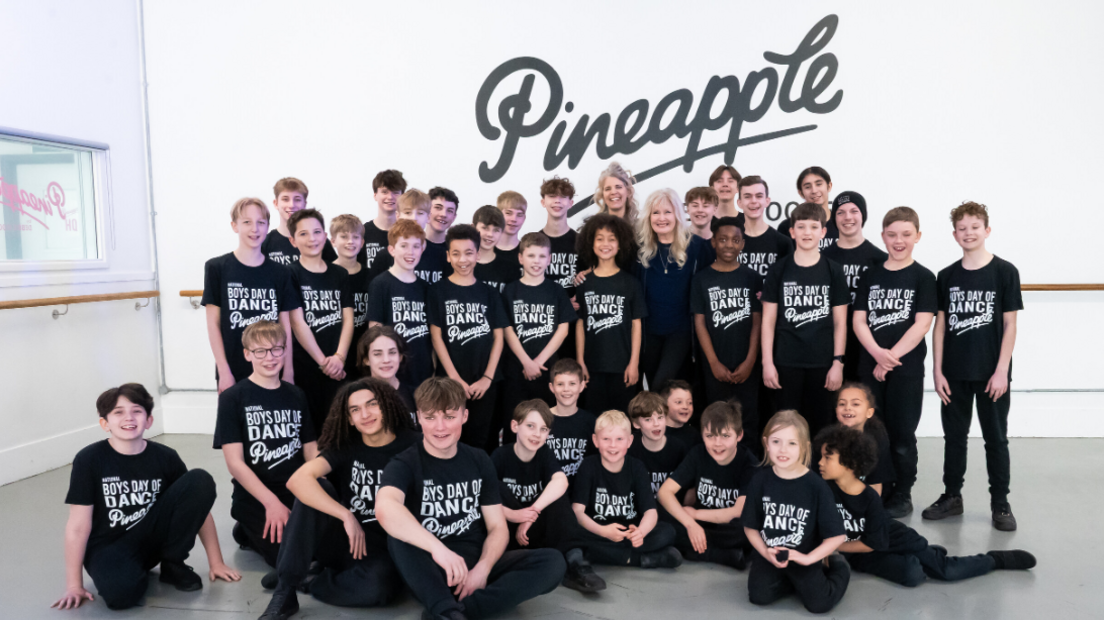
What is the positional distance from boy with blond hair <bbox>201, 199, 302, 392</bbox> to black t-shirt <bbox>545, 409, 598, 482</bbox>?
1.11 meters

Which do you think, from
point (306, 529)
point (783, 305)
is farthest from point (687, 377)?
point (306, 529)

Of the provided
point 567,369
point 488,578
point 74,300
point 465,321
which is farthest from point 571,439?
point 74,300

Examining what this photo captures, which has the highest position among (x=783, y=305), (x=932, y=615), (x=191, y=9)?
(x=191, y=9)

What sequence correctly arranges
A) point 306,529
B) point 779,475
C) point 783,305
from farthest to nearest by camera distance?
point 783,305, point 779,475, point 306,529

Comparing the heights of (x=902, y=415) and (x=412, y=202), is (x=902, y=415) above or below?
below

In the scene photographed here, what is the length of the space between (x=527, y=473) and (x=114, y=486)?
1339 millimetres

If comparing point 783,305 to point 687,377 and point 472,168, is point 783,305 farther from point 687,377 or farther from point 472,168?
point 472,168

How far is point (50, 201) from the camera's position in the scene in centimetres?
403

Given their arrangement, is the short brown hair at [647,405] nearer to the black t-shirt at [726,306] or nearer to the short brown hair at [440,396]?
the black t-shirt at [726,306]

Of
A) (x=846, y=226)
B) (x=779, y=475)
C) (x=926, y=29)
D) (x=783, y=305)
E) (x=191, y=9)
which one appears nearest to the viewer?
(x=779, y=475)

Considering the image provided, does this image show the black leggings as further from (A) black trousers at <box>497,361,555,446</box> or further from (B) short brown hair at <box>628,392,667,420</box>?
(A) black trousers at <box>497,361,555,446</box>

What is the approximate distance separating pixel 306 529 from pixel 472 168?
2.84 m

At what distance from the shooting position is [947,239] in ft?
14.3

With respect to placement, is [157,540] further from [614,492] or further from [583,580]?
[614,492]
